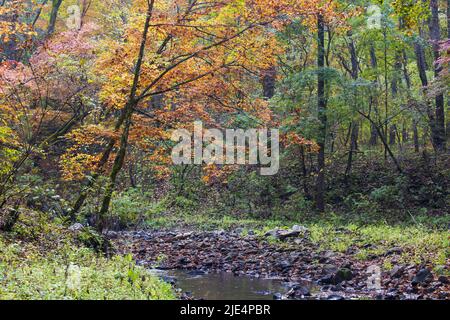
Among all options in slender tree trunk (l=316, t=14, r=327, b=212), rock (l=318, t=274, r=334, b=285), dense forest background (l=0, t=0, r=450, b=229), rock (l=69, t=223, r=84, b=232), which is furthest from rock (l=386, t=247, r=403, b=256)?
slender tree trunk (l=316, t=14, r=327, b=212)

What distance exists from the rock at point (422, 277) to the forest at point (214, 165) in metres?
0.02

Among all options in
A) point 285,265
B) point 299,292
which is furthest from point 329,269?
point 299,292

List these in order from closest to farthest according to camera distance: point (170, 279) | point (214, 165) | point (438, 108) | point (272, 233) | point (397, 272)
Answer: point (397, 272), point (170, 279), point (272, 233), point (214, 165), point (438, 108)

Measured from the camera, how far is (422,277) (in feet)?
24.6

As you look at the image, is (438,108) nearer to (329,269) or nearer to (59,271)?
(329,269)

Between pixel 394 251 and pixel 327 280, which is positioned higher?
pixel 394 251

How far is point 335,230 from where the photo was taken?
12836 millimetres

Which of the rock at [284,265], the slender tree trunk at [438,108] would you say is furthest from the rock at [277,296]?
the slender tree trunk at [438,108]

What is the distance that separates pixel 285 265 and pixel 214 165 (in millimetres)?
4896

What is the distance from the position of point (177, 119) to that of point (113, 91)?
1.78m

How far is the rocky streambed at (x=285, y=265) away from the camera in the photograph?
748cm

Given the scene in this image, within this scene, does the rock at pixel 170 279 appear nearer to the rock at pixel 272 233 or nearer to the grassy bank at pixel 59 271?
the grassy bank at pixel 59 271
